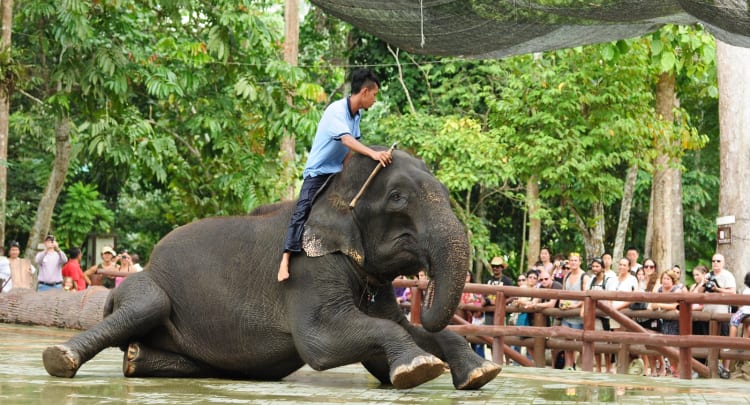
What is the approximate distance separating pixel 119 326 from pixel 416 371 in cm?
240

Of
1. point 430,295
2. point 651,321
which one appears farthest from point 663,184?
point 430,295

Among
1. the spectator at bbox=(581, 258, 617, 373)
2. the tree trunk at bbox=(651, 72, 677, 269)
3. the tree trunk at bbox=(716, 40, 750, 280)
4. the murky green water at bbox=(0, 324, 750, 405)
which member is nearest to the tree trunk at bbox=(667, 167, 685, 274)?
the tree trunk at bbox=(651, 72, 677, 269)

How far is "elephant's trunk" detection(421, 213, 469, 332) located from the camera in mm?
7512

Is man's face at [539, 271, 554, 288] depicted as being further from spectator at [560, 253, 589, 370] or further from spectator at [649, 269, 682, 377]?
spectator at [649, 269, 682, 377]

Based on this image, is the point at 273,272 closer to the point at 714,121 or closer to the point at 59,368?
the point at 59,368

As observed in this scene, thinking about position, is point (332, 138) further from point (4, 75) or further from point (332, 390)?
point (4, 75)

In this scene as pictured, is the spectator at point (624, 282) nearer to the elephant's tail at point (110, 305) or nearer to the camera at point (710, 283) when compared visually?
the camera at point (710, 283)

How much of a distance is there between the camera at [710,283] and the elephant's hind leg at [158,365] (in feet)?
23.3

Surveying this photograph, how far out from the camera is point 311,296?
26.3 ft

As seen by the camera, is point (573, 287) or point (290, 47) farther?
point (290, 47)

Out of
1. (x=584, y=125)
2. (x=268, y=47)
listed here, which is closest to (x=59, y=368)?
(x=268, y=47)

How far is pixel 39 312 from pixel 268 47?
653 cm

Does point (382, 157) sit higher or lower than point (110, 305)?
higher

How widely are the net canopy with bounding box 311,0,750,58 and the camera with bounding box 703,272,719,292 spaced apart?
7.13 meters
